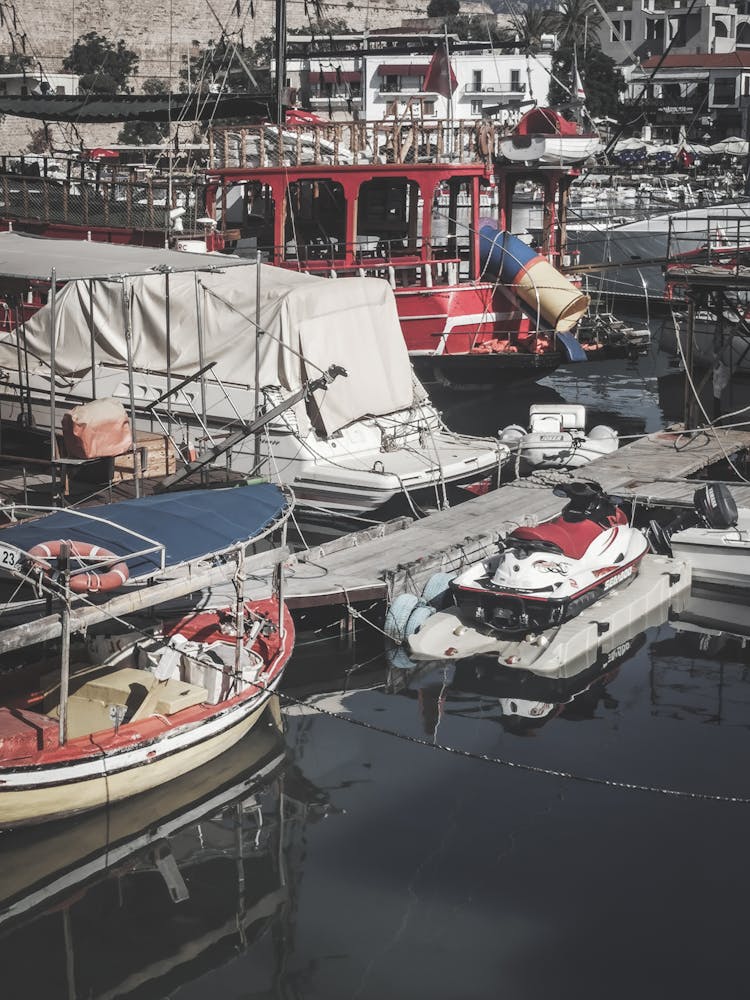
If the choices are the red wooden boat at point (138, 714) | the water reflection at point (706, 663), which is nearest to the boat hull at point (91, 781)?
the red wooden boat at point (138, 714)

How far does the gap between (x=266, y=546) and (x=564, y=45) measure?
73.2 meters

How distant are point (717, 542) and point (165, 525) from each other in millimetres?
7813

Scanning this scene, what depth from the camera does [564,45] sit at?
82.8 metres

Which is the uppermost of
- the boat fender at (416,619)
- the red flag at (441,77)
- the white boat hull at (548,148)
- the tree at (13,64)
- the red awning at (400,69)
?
the tree at (13,64)

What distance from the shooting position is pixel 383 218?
28000 millimetres

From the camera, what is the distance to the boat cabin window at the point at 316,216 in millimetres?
27625

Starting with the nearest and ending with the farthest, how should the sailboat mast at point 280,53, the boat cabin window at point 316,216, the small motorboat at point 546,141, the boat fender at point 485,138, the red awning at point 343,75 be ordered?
the boat fender at point 485,138, the small motorboat at point 546,141, the boat cabin window at point 316,216, the sailboat mast at point 280,53, the red awning at point 343,75

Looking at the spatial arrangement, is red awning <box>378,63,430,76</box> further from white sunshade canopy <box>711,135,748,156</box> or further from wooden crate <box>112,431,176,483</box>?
wooden crate <box>112,431,176,483</box>

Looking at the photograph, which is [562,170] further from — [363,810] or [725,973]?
[725,973]

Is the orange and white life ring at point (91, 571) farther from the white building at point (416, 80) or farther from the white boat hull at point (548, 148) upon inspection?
the white building at point (416, 80)

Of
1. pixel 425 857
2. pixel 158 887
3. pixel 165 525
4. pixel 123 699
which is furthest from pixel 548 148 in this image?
pixel 158 887

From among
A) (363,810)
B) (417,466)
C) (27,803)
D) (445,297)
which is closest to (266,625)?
(363,810)

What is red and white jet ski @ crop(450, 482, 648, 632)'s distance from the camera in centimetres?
1421

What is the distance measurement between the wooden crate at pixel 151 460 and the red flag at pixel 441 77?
17.9m
